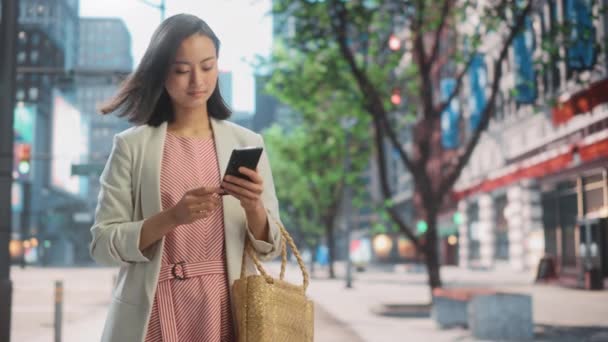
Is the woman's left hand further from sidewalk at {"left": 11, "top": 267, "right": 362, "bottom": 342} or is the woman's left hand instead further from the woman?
sidewalk at {"left": 11, "top": 267, "right": 362, "bottom": 342}

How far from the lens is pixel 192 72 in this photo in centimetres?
261

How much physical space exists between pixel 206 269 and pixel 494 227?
149ft

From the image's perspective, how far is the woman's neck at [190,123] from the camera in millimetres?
2723

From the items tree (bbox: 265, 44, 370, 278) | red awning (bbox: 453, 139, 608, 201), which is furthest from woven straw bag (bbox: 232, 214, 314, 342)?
red awning (bbox: 453, 139, 608, 201)

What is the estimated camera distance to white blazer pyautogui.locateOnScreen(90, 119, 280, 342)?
96.6 inches

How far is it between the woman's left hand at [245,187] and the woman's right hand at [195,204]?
0.20ft

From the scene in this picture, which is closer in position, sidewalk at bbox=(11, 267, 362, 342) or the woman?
the woman

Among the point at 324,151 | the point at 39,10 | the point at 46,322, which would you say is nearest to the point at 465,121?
the point at 324,151

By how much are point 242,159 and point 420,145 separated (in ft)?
50.1

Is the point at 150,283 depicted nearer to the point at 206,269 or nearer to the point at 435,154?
the point at 206,269

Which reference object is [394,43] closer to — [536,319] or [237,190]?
[536,319]

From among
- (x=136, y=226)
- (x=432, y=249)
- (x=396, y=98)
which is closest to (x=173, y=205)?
(x=136, y=226)

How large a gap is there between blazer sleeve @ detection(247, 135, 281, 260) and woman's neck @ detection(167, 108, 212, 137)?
21 cm

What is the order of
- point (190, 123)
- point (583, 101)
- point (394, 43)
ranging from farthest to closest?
1. point (583, 101)
2. point (394, 43)
3. point (190, 123)
